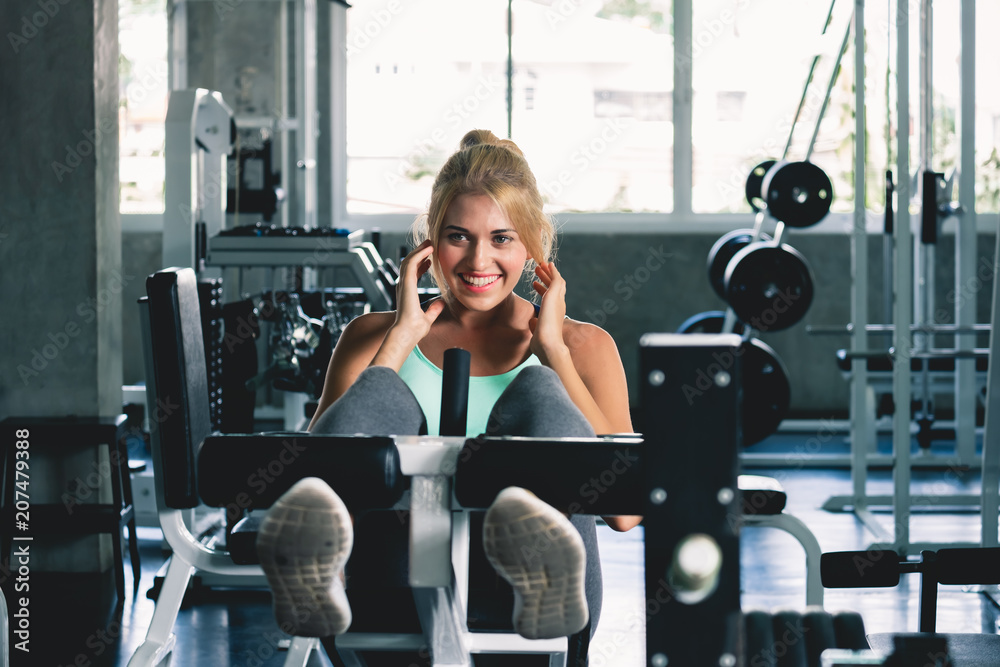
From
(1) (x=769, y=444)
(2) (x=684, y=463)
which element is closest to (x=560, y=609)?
(2) (x=684, y=463)

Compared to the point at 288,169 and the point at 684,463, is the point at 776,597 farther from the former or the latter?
the point at 288,169

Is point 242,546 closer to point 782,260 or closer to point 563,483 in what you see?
point 563,483

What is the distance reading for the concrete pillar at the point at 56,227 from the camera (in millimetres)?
3037

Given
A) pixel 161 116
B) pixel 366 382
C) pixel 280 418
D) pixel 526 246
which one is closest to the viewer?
pixel 366 382

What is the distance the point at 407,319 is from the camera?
1.39 metres

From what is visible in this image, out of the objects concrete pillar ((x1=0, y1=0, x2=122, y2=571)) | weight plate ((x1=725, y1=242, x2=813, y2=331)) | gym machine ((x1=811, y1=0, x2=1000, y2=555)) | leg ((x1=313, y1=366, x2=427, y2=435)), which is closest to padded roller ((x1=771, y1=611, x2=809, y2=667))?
leg ((x1=313, y1=366, x2=427, y2=435))

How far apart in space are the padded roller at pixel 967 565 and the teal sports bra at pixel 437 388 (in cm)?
67

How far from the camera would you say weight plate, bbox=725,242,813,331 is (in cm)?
418

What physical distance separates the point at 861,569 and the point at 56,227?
2598 mm

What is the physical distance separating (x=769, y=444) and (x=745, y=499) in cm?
422

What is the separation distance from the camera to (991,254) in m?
5.79

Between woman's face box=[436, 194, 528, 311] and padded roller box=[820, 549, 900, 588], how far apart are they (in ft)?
2.03

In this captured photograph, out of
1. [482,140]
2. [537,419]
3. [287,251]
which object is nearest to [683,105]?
[287,251]

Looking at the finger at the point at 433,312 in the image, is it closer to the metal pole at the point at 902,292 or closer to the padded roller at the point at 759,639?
the padded roller at the point at 759,639
